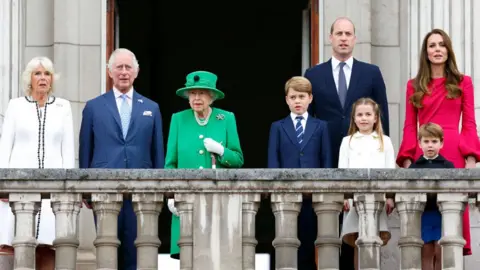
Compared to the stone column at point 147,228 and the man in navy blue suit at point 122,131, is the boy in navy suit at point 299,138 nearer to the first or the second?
the man in navy blue suit at point 122,131

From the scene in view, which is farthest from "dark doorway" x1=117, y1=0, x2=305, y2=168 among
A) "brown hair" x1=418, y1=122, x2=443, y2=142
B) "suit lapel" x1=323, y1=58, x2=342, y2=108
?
"brown hair" x1=418, y1=122, x2=443, y2=142

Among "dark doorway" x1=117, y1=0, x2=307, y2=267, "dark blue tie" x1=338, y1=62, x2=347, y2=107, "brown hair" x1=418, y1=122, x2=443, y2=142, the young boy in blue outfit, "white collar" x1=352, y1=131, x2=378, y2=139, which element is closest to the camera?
the young boy in blue outfit

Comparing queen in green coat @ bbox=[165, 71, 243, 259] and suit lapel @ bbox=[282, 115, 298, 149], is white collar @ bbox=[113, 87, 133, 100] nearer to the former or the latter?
queen in green coat @ bbox=[165, 71, 243, 259]

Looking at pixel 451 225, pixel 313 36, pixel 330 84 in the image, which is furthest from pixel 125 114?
pixel 313 36

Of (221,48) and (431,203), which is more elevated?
(221,48)

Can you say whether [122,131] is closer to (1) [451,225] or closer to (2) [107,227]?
(2) [107,227]

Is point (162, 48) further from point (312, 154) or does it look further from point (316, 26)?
point (312, 154)

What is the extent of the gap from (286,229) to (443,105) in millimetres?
1754

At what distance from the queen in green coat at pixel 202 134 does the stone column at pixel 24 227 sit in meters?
1.37

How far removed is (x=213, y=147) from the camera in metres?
14.1

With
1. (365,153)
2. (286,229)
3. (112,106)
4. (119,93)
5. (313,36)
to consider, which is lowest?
(286,229)

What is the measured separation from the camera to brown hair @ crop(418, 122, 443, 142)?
1365 centimetres

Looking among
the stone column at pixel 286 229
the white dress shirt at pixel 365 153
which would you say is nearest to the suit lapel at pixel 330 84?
the white dress shirt at pixel 365 153

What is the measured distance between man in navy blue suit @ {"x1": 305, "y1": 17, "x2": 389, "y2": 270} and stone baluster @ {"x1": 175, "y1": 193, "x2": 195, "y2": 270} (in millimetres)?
1515
